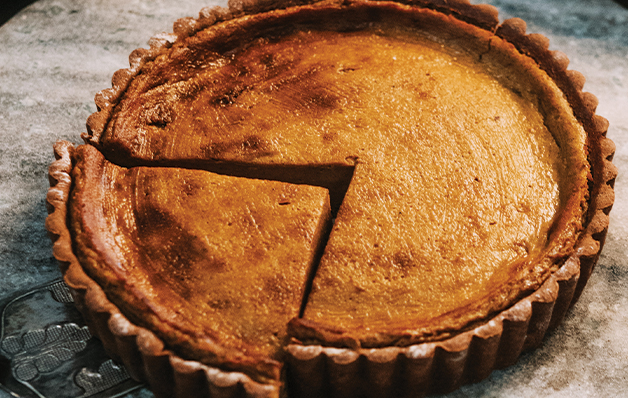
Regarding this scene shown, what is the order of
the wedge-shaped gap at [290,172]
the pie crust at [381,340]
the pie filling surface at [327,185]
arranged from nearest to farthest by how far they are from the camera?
the pie crust at [381,340] < the pie filling surface at [327,185] < the wedge-shaped gap at [290,172]

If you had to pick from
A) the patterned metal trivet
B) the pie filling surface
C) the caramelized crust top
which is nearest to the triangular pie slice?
the pie filling surface

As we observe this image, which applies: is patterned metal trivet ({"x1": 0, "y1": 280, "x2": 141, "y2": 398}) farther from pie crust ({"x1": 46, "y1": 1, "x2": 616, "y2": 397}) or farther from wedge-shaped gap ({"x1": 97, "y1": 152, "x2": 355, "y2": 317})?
wedge-shaped gap ({"x1": 97, "y1": 152, "x2": 355, "y2": 317})

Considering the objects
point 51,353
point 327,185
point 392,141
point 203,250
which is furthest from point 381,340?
point 51,353

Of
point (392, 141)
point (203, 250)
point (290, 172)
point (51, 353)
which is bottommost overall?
point (51, 353)

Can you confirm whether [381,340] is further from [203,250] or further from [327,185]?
[327,185]

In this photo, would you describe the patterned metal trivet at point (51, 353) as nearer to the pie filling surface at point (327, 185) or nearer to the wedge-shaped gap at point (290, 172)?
the pie filling surface at point (327, 185)

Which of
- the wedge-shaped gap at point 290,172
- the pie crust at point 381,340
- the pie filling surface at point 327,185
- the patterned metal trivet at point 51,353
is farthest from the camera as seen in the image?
the wedge-shaped gap at point 290,172

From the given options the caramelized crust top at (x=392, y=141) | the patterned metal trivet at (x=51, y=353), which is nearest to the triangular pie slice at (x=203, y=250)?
the caramelized crust top at (x=392, y=141)
